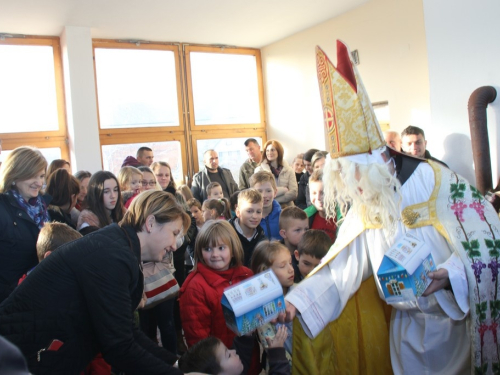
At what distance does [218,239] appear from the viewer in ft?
9.69

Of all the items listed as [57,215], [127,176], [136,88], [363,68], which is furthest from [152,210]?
[136,88]

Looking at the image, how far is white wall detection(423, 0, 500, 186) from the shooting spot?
4.55 m

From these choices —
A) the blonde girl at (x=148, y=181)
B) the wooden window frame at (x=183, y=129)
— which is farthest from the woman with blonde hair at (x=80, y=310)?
the wooden window frame at (x=183, y=129)

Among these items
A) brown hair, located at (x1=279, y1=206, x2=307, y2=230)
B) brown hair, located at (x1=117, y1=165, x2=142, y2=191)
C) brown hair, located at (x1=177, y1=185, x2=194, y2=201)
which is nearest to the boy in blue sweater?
brown hair, located at (x1=279, y1=206, x2=307, y2=230)

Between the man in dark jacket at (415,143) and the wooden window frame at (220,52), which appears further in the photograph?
the wooden window frame at (220,52)

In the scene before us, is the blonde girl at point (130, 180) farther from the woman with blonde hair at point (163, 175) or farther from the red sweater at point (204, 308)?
the red sweater at point (204, 308)

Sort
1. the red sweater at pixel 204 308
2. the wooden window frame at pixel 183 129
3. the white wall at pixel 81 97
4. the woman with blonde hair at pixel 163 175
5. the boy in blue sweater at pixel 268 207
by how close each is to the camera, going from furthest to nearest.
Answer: the wooden window frame at pixel 183 129 < the white wall at pixel 81 97 < the woman with blonde hair at pixel 163 175 < the boy in blue sweater at pixel 268 207 < the red sweater at pixel 204 308

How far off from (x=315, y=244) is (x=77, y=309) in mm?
1687

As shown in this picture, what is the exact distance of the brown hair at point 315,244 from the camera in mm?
3166

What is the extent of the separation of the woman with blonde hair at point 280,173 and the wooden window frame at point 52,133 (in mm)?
3419

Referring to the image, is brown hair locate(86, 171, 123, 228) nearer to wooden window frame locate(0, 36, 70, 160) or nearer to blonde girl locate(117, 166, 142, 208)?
blonde girl locate(117, 166, 142, 208)

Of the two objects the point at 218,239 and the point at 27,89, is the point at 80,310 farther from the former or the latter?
the point at 27,89

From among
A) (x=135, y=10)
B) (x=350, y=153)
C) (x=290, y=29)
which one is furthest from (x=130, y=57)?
(x=350, y=153)

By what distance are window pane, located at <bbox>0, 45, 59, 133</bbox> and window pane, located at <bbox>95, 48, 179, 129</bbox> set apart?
0.76m
